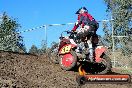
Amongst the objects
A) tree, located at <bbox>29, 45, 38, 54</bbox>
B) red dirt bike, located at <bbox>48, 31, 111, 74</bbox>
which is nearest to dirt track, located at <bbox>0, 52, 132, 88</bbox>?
red dirt bike, located at <bbox>48, 31, 111, 74</bbox>

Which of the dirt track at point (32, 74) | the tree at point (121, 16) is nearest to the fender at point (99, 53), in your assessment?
the dirt track at point (32, 74)

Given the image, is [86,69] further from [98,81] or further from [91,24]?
[98,81]

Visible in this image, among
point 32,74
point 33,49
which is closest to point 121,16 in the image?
point 33,49

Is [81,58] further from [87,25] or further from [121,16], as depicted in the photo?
[121,16]

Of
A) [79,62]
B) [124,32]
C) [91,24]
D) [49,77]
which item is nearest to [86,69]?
[79,62]

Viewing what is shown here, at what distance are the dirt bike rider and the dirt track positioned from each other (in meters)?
1.14

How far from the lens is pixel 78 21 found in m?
12.2

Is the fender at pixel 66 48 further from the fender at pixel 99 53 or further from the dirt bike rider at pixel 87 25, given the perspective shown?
the fender at pixel 99 53

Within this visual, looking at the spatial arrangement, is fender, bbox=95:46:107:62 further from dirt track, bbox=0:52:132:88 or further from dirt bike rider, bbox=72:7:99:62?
dirt track, bbox=0:52:132:88

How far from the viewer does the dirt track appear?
347 inches

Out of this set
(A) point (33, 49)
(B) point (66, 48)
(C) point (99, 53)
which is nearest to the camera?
(C) point (99, 53)

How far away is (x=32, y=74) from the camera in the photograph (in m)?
9.89

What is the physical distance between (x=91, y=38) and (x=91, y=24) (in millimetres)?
443

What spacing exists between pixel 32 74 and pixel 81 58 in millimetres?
2355
